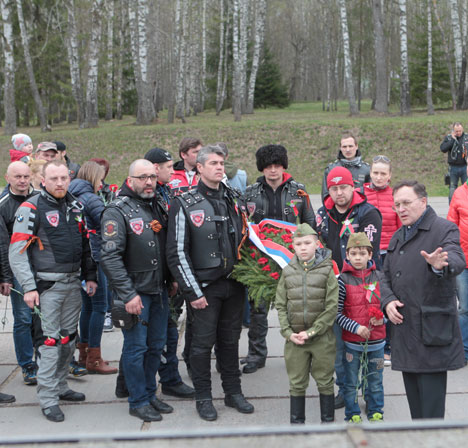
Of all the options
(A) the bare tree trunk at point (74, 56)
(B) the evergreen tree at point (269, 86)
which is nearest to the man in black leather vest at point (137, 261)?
(A) the bare tree trunk at point (74, 56)

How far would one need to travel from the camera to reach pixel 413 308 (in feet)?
13.0

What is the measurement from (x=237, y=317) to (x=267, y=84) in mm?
35606

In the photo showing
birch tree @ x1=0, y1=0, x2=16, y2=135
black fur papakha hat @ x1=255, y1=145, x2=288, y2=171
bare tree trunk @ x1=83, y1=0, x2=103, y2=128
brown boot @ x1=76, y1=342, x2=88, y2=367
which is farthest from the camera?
birch tree @ x1=0, y1=0, x2=16, y2=135

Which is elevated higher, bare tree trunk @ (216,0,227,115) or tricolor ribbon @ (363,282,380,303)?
bare tree trunk @ (216,0,227,115)

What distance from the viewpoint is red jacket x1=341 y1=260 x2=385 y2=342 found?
4.75m

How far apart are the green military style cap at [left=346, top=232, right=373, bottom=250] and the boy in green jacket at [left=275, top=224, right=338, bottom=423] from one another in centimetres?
21

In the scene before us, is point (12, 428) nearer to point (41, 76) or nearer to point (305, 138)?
point (305, 138)

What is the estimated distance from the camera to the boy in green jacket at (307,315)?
15.0 feet

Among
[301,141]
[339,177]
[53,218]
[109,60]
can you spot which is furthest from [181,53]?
[339,177]

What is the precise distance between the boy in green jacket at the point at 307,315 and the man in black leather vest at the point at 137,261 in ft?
3.71

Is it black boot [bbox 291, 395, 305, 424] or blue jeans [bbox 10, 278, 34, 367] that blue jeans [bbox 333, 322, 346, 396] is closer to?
black boot [bbox 291, 395, 305, 424]

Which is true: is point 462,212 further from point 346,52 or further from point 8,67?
point 8,67

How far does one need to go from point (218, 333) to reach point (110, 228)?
4.33ft

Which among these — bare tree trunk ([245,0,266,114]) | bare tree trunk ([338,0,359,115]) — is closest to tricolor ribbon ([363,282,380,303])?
bare tree trunk ([338,0,359,115])
